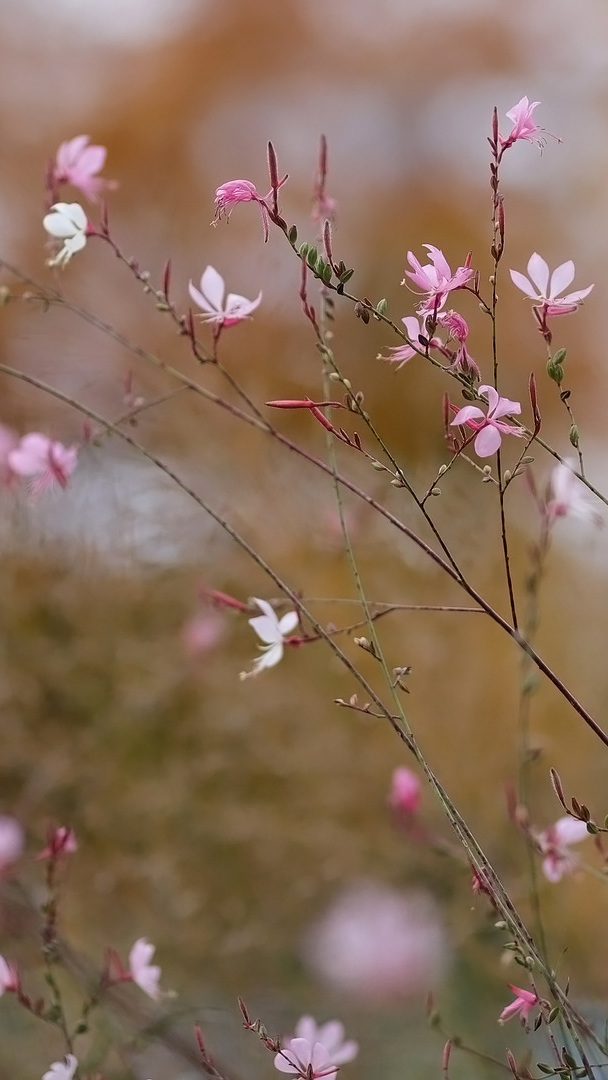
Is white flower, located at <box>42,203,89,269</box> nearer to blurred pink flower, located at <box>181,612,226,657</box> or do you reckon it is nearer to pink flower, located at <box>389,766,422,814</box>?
pink flower, located at <box>389,766,422,814</box>

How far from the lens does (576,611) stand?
1.14 meters

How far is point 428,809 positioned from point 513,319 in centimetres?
64

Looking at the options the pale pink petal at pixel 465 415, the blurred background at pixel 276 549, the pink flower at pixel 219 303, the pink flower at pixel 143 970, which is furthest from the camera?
the blurred background at pixel 276 549

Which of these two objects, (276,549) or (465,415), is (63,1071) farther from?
(276,549)

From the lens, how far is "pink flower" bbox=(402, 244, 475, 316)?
40 centimetres

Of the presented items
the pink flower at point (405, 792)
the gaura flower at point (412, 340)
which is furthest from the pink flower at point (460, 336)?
the pink flower at point (405, 792)

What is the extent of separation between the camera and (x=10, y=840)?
90 cm

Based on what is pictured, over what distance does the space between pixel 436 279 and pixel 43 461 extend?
349mm

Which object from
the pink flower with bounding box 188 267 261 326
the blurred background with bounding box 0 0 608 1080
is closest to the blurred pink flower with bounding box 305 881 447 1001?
the blurred background with bounding box 0 0 608 1080

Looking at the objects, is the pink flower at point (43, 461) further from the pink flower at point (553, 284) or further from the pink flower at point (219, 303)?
the pink flower at point (553, 284)

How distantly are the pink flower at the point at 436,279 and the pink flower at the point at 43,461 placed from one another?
0.31m

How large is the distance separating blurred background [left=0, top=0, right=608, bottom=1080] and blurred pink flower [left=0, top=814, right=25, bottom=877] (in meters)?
0.02

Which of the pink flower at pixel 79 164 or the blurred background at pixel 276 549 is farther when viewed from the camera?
the blurred background at pixel 276 549

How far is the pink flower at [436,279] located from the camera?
0.40 meters
